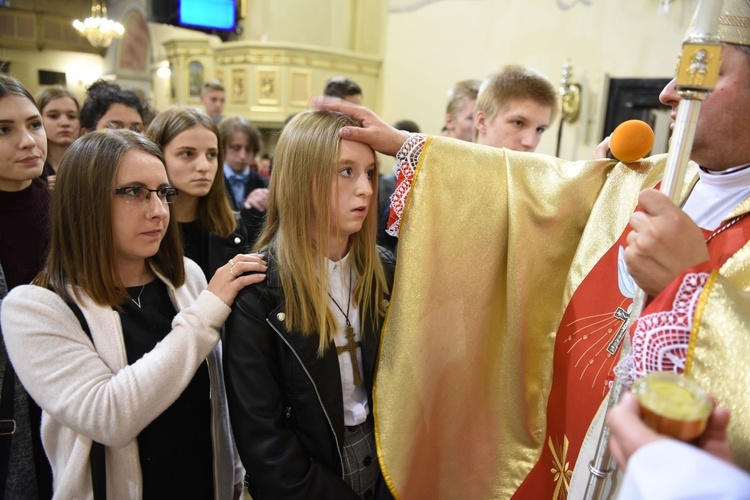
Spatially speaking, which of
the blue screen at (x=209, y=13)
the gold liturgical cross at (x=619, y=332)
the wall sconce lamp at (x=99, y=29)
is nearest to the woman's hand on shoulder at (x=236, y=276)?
the gold liturgical cross at (x=619, y=332)

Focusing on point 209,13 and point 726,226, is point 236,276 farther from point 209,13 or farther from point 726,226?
point 209,13

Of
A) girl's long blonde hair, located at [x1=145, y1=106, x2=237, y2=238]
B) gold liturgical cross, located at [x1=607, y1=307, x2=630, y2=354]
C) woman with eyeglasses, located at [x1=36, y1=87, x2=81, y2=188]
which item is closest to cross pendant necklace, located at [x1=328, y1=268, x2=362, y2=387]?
gold liturgical cross, located at [x1=607, y1=307, x2=630, y2=354]

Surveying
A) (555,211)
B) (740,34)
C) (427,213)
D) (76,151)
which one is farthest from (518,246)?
(76,151)

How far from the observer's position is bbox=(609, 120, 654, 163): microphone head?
134cm

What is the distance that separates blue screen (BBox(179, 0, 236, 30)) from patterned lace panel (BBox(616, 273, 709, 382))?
5.69m

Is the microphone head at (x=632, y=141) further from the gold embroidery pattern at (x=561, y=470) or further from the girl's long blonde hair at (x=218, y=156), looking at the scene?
the girl's long blonde hair at (x=218, y=156)

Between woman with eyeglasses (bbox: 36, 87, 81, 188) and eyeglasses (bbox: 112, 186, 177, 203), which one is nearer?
eyeglasses (bbox: 112, 186, 177, 203)

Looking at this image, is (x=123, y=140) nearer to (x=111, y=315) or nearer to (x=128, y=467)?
(x=111, y=315)

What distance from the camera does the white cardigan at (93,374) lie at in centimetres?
117

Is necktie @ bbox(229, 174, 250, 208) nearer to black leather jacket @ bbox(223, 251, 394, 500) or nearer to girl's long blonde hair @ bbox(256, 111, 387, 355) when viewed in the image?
girl's long blonde hair @ bbox(256, 111, 387, 355)

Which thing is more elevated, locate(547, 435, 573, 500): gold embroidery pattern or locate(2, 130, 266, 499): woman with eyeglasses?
locate(2, 130, 266, 499): woman with eyeglasses

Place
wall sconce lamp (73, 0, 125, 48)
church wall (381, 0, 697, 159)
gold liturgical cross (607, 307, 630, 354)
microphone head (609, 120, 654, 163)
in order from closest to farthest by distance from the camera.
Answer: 1. gold liturgical cross (607, 307, 630, 354)
2. microphone head (609, 120, 654, 163)
3. church wall (381, 0, 697, 159)
4. wall sconce lamp (73, 0, 125, 48)

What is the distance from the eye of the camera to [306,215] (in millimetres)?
1389

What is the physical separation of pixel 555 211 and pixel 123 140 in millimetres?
1145
